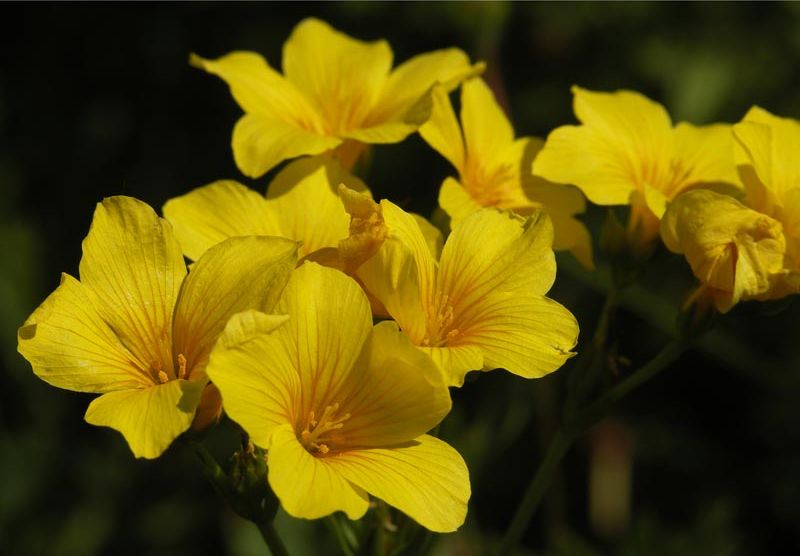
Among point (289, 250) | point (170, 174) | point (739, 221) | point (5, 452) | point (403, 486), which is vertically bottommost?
point (5, 452)

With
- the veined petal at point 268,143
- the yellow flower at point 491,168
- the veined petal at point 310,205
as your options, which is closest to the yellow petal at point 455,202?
the yellow flower at point 491,168

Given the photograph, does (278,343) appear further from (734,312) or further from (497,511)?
(497,511)

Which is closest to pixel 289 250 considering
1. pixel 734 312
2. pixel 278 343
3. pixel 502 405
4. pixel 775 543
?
pixel 278 343

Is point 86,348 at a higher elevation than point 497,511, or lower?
higher

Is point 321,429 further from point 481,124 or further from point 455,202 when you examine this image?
point 481,124

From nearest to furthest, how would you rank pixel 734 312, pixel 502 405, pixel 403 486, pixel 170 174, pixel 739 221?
pixel 403 486, pixel 739 221, pixel 734 312, pixel 502 405, pixel 170 174

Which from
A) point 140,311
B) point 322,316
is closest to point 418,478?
point 322,316

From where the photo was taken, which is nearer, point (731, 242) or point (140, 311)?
point (140, 311)

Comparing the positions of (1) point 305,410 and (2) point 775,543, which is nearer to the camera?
(1) point 305,410
